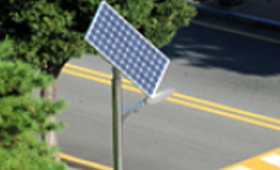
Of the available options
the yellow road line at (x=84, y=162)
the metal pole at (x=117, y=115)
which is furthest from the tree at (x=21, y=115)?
the yellow road line at (x=84, y=162)

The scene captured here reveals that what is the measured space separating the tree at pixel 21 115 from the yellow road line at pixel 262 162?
17.0ft

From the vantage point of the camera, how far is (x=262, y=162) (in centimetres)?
968

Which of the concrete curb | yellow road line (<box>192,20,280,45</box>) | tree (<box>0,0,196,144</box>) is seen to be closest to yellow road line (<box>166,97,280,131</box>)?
yellow road line (<box>192,20,280,45</box>)

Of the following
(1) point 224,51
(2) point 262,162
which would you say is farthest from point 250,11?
(2) point 262,162

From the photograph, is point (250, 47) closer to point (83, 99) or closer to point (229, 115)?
point (229, 115)

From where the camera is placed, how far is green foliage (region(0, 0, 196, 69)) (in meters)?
7.25

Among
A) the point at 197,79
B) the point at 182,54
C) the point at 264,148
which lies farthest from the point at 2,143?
the point at 182,54

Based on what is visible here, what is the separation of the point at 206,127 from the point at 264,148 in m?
1.18

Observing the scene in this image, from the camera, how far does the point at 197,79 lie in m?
12.9

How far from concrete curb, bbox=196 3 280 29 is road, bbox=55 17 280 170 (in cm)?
77

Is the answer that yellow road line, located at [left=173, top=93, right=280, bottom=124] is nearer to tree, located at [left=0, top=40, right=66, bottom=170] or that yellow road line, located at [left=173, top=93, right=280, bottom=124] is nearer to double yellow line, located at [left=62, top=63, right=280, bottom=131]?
double yellow line, located at [left=62, top=63, right=280, bottom=131]

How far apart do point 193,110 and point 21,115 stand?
746 centimetres

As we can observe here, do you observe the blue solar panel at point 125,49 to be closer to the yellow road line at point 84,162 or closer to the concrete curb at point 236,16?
the yellow road line at point 84,162

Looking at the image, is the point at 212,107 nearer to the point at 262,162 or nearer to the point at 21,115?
the point at 262,162
